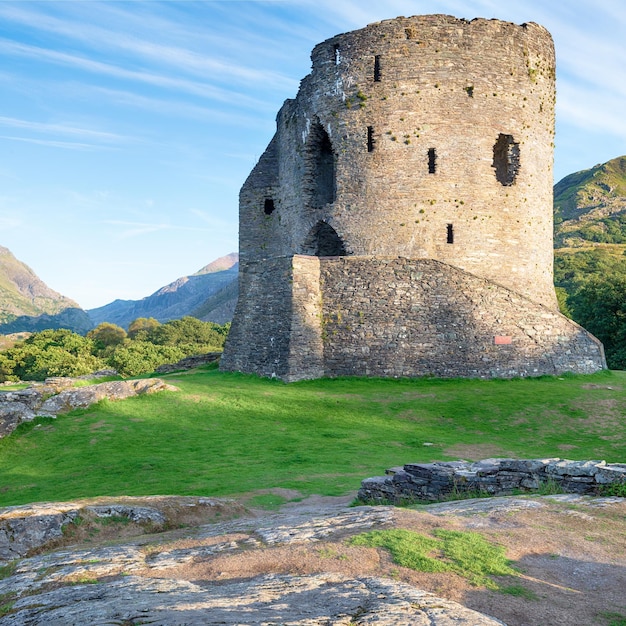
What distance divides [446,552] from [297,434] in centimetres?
1075

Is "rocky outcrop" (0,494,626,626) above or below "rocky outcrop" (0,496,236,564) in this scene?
above

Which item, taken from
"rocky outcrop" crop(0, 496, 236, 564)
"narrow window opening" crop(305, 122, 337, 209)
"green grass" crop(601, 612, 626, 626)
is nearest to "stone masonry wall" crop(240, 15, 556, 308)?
"narrow window opening" crop(305, 122, 337, 209)

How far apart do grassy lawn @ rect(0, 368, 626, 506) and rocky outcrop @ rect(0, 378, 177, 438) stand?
0.35m

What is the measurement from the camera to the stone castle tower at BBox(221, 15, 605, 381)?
908 inches

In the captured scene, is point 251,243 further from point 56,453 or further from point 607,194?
point 607,194

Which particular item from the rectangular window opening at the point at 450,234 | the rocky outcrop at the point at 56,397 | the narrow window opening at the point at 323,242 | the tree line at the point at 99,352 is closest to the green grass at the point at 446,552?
the rocky outcrop at the point at 56,397

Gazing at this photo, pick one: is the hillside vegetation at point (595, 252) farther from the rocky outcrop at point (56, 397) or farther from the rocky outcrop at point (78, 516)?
the rocky outcrop at point (78, 516)

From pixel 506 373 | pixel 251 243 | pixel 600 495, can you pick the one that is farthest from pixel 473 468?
pixel 251 243

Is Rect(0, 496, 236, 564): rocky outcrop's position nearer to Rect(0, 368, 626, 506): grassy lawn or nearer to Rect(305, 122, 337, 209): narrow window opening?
Rect(0, 368, 626, 506): grassy lawn

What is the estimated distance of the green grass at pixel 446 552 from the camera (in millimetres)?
5617

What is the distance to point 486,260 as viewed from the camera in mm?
25453

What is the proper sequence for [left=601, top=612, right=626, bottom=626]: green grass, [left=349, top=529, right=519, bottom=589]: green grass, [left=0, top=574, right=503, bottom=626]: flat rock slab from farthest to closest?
1. [left=349, top=529, right=519, bottom=589]: green grass
2. [left=601, top=612, right=626, bottom=626]: green grass
3. [left=0, top=574, right=503, bottom=626]: flat rock slab

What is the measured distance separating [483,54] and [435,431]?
1602 cm

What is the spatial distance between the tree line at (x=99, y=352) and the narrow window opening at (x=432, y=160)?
2230 cm
